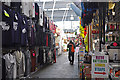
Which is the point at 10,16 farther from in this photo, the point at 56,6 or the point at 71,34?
the point at 71,34

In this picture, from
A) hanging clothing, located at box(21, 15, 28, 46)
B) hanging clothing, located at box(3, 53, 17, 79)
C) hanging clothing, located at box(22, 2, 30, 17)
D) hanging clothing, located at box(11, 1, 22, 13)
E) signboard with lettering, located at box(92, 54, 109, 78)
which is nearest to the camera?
signboard with lettering, located at box(92, 54, 109, 78)

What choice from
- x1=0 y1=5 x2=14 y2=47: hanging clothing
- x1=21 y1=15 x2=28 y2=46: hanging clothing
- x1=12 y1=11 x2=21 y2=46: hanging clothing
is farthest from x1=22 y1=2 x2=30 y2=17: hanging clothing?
x1=0 y1=5 x2=14 y2=47: hanging clothing

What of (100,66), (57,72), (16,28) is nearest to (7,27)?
(16,28)

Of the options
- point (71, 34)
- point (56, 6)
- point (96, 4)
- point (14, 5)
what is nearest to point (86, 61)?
point (96, 4)

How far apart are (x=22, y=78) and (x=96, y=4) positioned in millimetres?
3570

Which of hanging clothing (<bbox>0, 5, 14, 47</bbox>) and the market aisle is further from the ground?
hanging clothing (<bbox>0, 5, 14, 47</bbox>)

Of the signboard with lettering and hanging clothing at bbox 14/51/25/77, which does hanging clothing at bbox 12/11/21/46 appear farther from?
the signboard with lettering

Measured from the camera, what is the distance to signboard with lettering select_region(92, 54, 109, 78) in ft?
9.33

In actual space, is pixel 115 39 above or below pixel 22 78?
above

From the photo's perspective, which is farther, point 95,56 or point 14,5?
point 14,5

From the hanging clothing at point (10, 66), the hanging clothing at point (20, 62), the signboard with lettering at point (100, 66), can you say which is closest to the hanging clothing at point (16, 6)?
the hanging clothing at point (20, 62)

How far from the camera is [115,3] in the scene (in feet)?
16.5

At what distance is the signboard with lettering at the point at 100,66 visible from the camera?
284 centimetres

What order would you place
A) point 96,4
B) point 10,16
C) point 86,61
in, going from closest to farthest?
point 86,61 < point 10,16 < point 96,4
